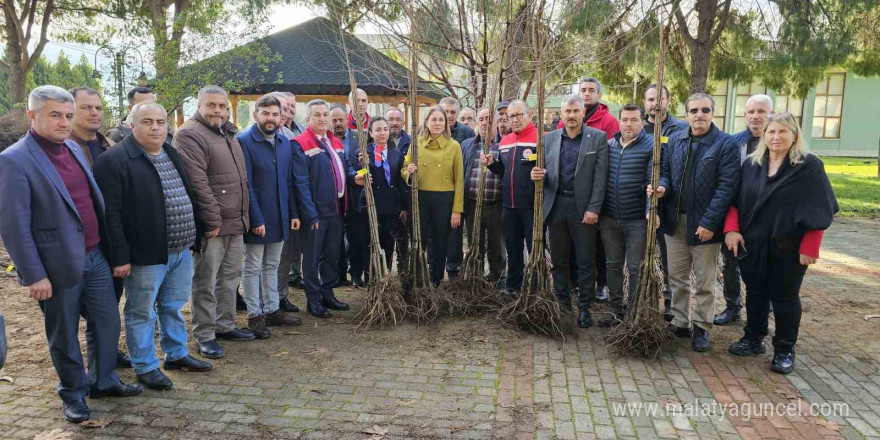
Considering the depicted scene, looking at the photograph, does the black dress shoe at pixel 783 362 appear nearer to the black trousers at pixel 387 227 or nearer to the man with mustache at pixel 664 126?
the man with mustache at pixel 664 126

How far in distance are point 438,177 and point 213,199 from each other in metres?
2.24

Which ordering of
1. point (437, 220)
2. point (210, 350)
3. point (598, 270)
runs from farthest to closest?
point (598, 270)
point (437, 220)
point (210, 350)

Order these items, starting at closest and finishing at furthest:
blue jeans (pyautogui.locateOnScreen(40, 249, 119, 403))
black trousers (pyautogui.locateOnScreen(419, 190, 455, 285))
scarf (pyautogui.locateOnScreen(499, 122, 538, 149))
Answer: blue jeans (pyautogui.locateOnScreen(40, 249, 119, 403)) → scarf (pyautogui.locateOnScreen(499, 122, 538, 149)) → black trousers (pyautogui.locateOnScreen(419, 190, 455, 285))

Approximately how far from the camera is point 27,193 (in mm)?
3129

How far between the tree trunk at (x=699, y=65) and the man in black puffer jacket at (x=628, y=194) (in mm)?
8600

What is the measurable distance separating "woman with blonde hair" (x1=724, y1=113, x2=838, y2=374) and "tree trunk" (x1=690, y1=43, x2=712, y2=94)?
29.1 ft

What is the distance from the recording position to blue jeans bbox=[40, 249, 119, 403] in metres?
3.38

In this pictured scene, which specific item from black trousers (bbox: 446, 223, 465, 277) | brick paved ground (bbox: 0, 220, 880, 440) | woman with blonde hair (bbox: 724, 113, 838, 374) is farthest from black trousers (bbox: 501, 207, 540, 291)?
woman with blonde hair (bbox: 724, 113, 838, 374)

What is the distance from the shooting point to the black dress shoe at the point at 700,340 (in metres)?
4.66

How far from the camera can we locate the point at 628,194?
15.9ft

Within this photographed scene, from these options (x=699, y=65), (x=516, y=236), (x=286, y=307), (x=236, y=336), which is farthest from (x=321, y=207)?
(x=699, y=65)

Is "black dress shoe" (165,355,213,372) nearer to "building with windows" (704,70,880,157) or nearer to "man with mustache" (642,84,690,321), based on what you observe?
"man with mustache" (642,84,690,321)

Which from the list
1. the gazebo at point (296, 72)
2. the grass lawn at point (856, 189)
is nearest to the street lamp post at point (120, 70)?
the gazebo at point (296, 72)

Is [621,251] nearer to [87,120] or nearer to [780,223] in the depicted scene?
[780,223]
